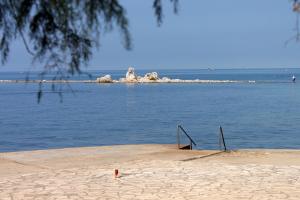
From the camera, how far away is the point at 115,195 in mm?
10336

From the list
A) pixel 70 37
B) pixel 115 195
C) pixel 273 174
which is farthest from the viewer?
pixel 273 174

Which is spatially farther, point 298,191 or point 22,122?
point 22,122

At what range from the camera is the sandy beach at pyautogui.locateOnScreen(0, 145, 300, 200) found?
10.4 metres

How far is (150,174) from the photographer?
12.4 metres

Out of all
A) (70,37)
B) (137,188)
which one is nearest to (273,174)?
(137,188)

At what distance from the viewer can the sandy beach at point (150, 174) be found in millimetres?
10414

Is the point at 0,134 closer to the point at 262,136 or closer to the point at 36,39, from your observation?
the point at 262,136

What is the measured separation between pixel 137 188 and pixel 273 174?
10.5ft

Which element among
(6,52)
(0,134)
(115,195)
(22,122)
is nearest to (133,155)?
(115,195)

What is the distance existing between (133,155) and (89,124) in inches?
1187

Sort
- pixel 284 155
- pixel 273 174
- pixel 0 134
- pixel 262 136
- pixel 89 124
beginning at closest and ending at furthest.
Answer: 1. pixel 273 174
2. pixel 284 155
3. pixel 262 136
4. pixel 0 134
5. pixel 89 124

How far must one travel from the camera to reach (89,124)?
45344 millimetres

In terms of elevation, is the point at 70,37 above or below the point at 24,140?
above

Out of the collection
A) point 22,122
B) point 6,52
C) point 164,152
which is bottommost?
point 22,122
